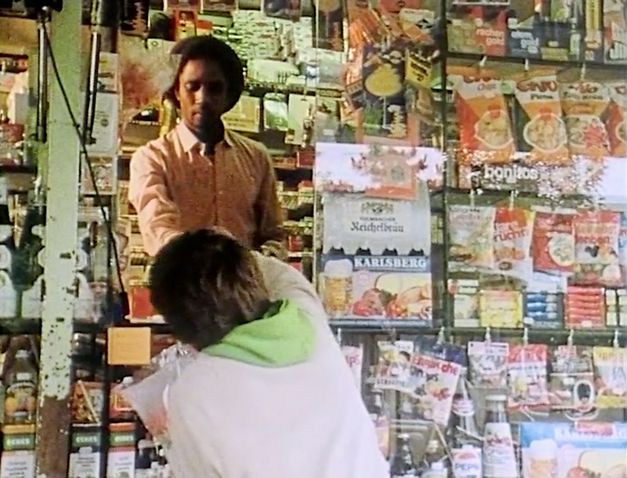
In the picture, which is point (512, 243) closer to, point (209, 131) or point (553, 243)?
point (553, 243)

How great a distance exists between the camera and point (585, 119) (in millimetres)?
2078

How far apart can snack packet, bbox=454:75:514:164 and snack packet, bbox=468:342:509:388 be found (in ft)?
1.37

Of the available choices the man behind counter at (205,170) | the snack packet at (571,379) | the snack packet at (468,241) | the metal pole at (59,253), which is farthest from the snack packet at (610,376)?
the metal pole at (59,253)

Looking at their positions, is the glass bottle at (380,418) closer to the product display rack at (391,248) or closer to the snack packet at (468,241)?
the product display rack at (391,248)

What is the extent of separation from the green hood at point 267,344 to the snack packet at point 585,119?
1.03 m

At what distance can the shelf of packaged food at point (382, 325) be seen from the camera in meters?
1.92

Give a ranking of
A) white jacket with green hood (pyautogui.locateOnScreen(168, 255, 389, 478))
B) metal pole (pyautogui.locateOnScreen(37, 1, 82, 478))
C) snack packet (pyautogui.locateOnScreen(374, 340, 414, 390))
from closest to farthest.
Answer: white jacket with green hood (pyautogui.locateOnScreen(168, 255, 389, 478))
metal pole (pyautogui.locateOnScreen(37, 1, 82, 478))
snack packet (pyautogui.locateOnScreen(374, 340, 414, 390))

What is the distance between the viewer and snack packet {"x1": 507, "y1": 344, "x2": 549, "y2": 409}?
78.1 inches

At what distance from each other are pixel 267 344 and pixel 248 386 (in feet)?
0.22

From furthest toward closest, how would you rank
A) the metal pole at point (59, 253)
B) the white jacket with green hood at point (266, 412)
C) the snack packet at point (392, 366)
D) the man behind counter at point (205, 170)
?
the snack packet at point (392, 366)
the man behind counter at point (205, 170)
the metal pole at point (59, 253)
the white jacket with green hood at point (266, 412)

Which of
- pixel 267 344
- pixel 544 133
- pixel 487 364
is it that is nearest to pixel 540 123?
pixel 544 133

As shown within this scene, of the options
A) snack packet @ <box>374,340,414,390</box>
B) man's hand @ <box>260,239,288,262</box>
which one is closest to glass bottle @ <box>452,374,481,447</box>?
snack packet @ <box>374,340,414,390</box>

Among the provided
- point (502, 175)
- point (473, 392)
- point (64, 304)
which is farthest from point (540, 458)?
point (64, 304)

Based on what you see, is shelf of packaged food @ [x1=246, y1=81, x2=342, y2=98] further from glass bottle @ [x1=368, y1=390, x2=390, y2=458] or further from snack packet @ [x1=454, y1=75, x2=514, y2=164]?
glass bottle @ [x1=368, y1=390, x2=390, y2=458]
